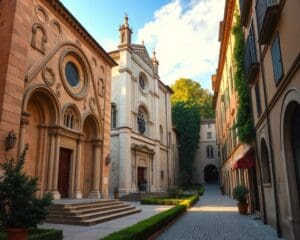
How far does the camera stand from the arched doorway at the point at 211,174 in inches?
2346

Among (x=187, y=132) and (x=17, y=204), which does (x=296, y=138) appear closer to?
(x=17, y=204)

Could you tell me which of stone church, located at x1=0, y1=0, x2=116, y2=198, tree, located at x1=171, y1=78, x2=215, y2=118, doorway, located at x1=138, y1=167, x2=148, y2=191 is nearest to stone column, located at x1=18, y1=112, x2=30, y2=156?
stone church, located at x1=0, y1=0, x2=116, y2=198

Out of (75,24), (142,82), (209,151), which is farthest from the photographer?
(209,151)

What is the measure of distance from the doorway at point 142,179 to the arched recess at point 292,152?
1026 inches

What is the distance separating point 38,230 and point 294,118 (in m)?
8.51

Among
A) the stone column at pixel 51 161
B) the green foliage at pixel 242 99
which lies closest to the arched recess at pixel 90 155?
the stone column at pixel 51 161

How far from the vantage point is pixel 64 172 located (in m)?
17.2

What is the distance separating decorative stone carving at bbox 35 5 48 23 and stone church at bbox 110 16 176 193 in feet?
52.1

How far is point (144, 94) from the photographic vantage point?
3672 centimetres

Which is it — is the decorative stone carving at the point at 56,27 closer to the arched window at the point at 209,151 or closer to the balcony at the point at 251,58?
the balcony at the point at 251,58

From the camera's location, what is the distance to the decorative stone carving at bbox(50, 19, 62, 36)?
52.3 feet

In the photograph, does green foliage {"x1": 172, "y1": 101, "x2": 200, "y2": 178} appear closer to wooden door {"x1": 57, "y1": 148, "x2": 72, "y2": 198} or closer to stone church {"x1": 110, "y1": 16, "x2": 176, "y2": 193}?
stone church {"x1": 110, "y1": 16, "x2": 176, "y2": 193}

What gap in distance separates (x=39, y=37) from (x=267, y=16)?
451 inches

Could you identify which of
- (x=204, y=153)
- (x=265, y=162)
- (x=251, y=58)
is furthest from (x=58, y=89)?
(x=204, y=153)
